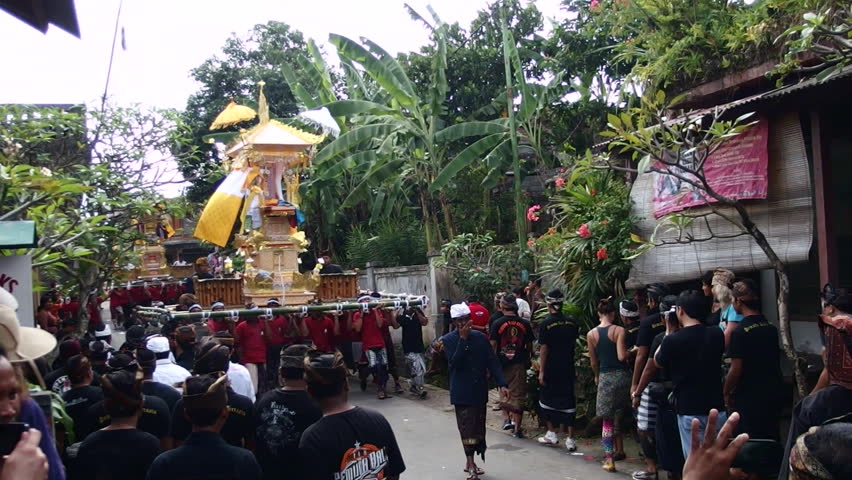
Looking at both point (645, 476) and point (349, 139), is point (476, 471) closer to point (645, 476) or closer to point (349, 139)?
point (645, 476)

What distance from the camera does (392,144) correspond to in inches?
665

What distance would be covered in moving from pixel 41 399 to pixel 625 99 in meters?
14.3

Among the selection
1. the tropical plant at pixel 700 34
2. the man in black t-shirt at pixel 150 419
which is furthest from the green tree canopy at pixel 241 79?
the man in black t-shirt at pixel 150 419

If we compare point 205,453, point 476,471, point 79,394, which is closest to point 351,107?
point 476,471

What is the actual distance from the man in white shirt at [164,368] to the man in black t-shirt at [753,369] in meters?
4.44

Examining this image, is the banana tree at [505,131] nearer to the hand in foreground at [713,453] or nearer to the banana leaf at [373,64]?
the banana leaf at [373,64]

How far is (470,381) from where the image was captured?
7812 mm

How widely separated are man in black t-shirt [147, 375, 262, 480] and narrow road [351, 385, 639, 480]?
4.63 meters

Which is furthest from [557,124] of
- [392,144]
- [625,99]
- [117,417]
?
[117,417]

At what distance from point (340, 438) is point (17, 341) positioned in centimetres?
155

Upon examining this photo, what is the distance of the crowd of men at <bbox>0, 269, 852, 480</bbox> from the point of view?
2.96 metres

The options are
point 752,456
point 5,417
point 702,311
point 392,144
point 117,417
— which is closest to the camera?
point 752,456

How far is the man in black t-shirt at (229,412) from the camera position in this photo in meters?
4.47

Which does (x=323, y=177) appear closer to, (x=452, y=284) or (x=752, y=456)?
(x=452, y=284)
